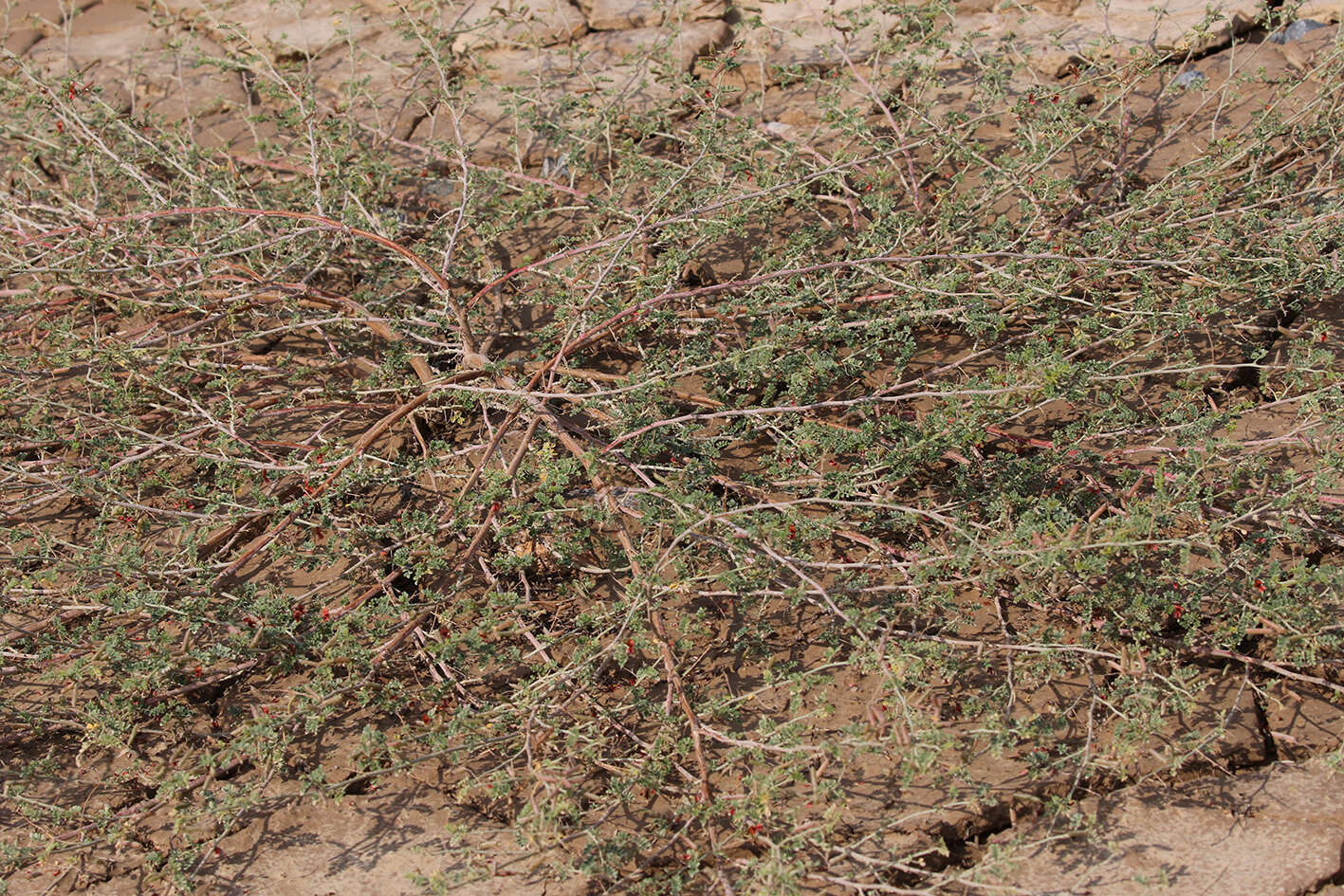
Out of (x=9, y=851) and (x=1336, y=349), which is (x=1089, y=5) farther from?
(x=9, y=851)

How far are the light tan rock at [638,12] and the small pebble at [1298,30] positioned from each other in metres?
1.95

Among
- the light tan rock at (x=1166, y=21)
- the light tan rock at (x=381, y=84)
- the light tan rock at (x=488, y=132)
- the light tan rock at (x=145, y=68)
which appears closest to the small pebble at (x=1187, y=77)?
the light tan rock at (x=1166, y=21)

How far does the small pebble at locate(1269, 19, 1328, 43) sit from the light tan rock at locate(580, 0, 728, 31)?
195cm

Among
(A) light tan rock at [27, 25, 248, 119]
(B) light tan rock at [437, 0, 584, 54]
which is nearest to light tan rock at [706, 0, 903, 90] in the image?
(B) light tan rock at [437, 0, 584, 54]

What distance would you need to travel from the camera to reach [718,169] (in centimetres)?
330

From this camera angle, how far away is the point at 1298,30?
3842mm

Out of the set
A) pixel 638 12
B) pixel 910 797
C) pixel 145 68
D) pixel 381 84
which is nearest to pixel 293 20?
pixel 145 68

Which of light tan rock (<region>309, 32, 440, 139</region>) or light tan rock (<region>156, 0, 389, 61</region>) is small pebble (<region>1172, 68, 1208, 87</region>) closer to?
light tan rock (<region>309, 32, 440, 139</region>)

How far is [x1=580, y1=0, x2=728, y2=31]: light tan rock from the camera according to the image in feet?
13.9

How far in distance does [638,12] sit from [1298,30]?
236cm

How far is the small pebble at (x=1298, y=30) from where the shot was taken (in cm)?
382

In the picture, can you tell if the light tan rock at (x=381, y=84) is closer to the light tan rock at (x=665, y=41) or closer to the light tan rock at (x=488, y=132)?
the light tan rock at (x=488, y=132)

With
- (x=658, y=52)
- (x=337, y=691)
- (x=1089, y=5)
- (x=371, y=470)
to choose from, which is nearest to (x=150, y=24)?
(x=658, y=52)

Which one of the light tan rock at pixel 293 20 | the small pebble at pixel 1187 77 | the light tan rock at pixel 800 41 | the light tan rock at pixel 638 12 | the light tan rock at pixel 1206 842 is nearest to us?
the light tan rock at pixel 1206 842
